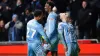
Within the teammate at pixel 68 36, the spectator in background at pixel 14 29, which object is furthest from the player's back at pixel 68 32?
the spectator in background at pixel 14 29

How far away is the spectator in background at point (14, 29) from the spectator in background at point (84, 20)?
2502mm

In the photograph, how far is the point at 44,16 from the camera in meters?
16.9

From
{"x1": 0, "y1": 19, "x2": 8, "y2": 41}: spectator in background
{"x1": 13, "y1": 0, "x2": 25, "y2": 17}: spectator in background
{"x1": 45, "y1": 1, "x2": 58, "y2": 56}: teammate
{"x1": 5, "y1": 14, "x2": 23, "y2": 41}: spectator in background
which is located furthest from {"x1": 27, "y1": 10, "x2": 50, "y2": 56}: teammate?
{"x1": 13, "y1": 0, "x2": 25, "y2": 17}: spectator in background

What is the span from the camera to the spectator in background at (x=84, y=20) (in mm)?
17172

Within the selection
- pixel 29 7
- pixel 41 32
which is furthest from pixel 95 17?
pixel 41 32

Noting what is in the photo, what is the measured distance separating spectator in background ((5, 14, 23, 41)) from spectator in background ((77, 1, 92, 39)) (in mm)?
2502

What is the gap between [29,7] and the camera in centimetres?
1867

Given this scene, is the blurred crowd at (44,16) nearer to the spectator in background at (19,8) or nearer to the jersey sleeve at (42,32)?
the spectator in background at (19,8)

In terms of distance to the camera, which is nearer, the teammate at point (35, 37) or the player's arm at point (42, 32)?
→ the player's arm at point (42, 32)

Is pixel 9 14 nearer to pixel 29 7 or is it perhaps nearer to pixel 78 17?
pixel 29 7

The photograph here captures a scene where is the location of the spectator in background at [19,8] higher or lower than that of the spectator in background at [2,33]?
higher

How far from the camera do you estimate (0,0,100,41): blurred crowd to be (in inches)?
682

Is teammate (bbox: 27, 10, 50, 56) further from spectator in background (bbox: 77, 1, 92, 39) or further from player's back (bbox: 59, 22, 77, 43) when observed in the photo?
spectator in background (bbox: 77, 1, 92, 39)

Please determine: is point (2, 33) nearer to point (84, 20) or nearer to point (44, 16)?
point (44, 16)
